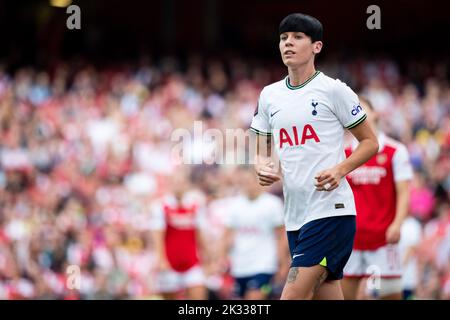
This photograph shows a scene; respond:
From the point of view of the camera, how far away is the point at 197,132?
2133 centimetres

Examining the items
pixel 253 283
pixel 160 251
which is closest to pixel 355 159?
pixel 160 251

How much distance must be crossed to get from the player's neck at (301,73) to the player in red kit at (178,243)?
6.11m

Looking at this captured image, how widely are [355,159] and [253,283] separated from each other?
21.8 feet

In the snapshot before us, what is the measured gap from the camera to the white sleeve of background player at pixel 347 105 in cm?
802

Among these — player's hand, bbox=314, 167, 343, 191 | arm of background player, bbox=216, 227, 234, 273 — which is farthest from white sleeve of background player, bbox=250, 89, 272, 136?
arm of background player, bbox=216, 227, 234, 273

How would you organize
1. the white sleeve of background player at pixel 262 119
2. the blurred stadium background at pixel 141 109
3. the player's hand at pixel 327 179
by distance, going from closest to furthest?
the player's hand at pixel 327 179
the white sleeve of background player at pixel 262 119
the blurred stadium background at pixel 141 109

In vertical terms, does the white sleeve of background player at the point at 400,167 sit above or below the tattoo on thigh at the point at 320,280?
above

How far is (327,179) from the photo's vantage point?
7.72 metres

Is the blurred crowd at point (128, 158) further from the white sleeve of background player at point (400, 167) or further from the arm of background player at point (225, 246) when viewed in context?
the white sleeve of background player at point (400, 167)

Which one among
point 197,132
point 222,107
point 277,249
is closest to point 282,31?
point 277,249

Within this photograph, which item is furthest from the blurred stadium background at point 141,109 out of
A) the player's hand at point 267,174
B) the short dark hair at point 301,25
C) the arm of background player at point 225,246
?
the short dark hair at point 301,25

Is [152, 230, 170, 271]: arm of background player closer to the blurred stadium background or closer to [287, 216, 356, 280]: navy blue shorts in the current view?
the blurred stadium background

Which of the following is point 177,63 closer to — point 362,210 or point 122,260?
point 122,260

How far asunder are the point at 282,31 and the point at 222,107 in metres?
15.5
